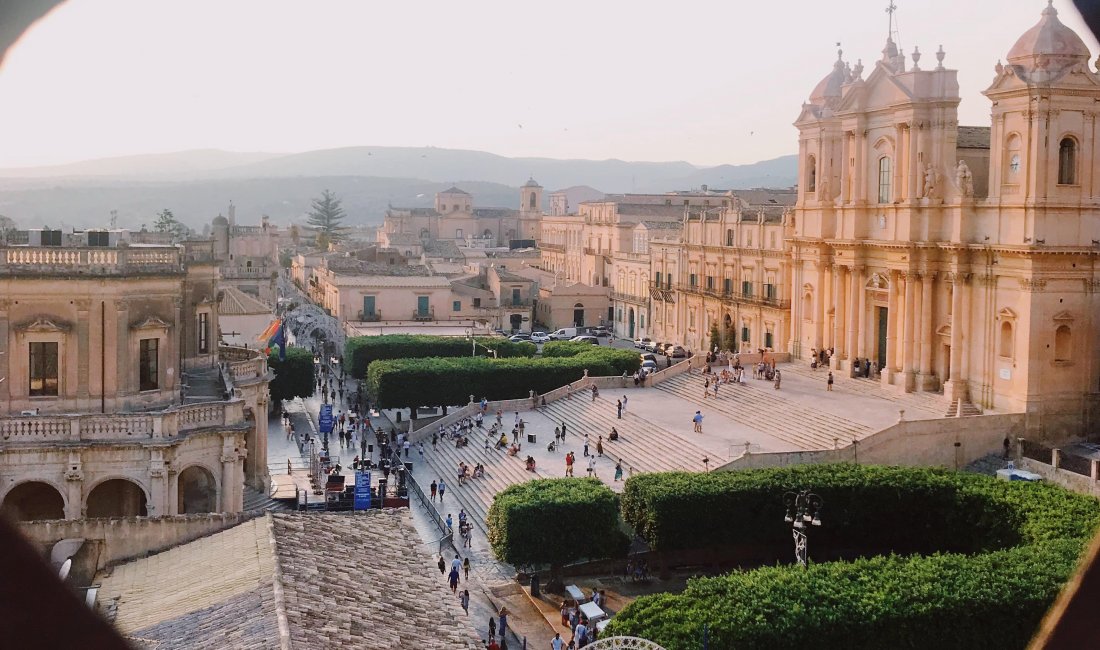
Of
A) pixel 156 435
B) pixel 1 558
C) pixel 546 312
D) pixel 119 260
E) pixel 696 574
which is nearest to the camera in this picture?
pixel 1 558

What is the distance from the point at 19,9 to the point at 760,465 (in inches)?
1445

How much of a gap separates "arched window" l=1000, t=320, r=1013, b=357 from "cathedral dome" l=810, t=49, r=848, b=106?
19095 mm

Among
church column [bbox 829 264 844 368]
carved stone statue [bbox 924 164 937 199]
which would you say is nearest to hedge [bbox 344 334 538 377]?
church column [bbox 829 264 844 368]

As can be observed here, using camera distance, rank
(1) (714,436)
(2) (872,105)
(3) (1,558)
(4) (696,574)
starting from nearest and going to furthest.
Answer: (3) (1,558)
(4) (696,574)
(1) (714,436)
(2) (872,105)

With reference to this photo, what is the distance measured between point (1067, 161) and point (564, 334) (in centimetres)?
4872

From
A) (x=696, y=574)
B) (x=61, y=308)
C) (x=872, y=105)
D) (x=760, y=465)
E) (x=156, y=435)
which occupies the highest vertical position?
(x=872, y=105)

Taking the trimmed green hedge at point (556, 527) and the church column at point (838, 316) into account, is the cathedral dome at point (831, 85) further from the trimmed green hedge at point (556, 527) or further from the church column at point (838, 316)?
the trimmed green hedge at point (556, 527)

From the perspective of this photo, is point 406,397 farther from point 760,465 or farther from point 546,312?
point 546,312

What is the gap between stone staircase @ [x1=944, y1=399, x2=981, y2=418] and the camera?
136 ft

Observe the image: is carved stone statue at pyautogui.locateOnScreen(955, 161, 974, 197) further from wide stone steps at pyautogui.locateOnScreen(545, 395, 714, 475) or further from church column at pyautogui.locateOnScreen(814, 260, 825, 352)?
wide stone steps at pyautogui.locateOnScreen(545, 395, 714, 475)

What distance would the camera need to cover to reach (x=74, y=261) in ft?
94.4

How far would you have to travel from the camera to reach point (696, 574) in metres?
32.3

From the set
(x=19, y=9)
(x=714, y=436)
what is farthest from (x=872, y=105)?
(x=19, y=9)

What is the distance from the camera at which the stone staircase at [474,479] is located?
39.9 m
